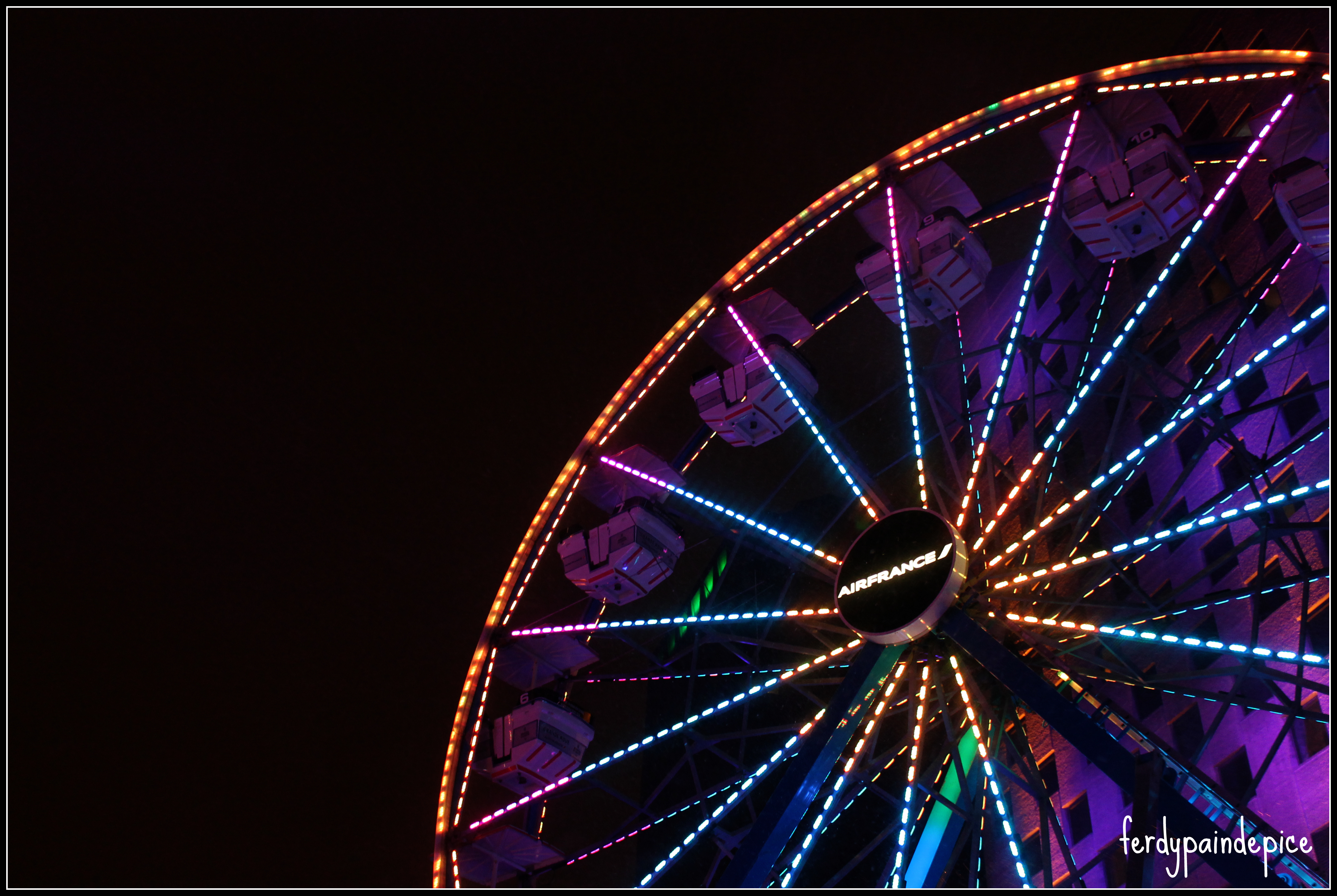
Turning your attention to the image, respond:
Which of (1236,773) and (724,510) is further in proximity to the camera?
(724,510)

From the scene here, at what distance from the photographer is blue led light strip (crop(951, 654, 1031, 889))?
8062 mm

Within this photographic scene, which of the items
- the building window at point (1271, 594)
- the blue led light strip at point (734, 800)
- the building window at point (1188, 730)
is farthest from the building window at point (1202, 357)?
the blue led light strip at point (734, 800)

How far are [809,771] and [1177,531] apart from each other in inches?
139

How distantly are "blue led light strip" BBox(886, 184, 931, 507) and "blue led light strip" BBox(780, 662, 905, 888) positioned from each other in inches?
65.2

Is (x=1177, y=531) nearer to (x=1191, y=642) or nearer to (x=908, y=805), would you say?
(x=1191, y=642)

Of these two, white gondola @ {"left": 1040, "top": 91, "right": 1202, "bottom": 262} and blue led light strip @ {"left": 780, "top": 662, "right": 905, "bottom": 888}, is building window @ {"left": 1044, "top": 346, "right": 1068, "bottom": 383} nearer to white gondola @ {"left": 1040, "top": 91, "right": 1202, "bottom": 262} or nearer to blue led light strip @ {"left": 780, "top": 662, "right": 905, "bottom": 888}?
white gondola @ {"left": 1040, "top": 91, "right": 1202, "bottom": 262}

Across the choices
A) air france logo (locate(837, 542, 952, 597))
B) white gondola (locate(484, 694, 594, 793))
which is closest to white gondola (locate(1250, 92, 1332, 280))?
air france logo (locate(837, 542, 952, 597))

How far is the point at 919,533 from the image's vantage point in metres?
10.1

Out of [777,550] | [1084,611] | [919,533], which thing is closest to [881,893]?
[919,533]

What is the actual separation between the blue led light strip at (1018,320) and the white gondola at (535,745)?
5.41 metres

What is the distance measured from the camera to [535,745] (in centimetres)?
1277

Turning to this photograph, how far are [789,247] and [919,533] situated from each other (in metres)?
3.87

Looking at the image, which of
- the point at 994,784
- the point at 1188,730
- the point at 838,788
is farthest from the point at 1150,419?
the point at 838,788

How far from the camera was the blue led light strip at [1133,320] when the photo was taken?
1013 centimetres
